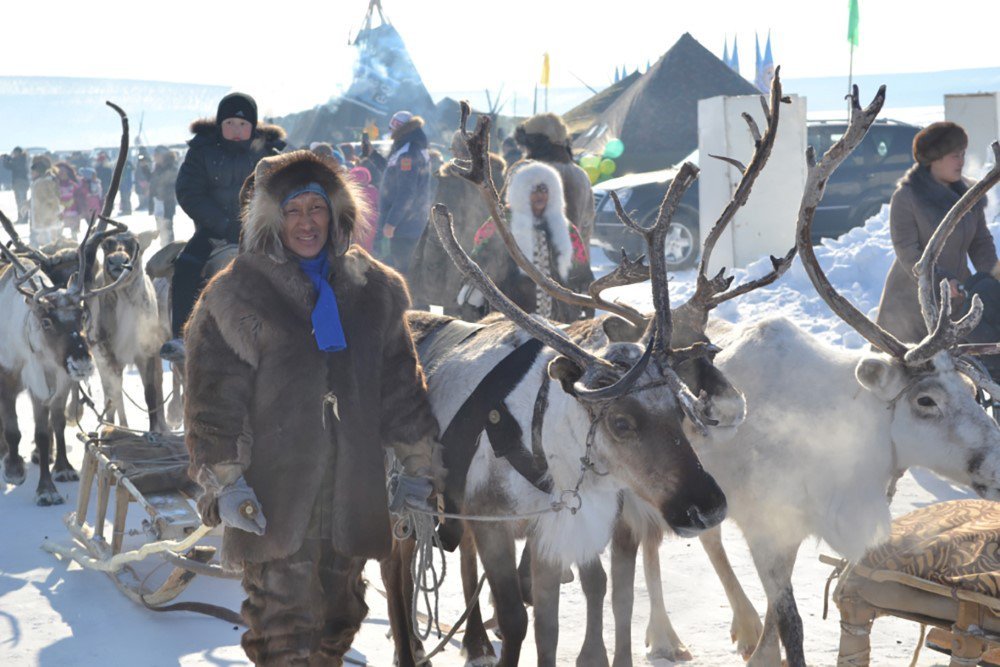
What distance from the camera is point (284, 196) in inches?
146

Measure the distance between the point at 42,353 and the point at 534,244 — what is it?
3.37 meters

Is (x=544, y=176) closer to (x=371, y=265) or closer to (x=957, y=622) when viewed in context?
(x=371, y=265)

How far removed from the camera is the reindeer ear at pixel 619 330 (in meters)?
4.10

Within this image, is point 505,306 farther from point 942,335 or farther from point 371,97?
point 371,97

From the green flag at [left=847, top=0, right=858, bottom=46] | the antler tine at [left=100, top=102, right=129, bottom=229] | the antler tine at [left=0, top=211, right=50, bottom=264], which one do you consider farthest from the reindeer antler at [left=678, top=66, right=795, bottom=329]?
the green flag at [left=847, top=0, right=858, bottom=46]

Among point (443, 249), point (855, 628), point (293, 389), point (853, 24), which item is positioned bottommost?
point (855, 628)

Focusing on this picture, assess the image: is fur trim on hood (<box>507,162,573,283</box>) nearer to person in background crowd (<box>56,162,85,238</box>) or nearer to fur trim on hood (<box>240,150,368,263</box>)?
fur trim on hood (<box>240,150,368,263</box>)

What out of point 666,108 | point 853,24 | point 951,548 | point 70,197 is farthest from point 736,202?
point 70,197

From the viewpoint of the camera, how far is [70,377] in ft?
23.8

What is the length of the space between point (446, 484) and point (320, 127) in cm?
2713

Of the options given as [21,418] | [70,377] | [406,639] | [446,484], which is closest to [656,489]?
[446,484]

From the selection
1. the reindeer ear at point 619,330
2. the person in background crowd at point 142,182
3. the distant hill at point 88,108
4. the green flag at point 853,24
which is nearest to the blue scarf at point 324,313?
the reindeer ear at point 619,330

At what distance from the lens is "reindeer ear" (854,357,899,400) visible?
4055 mm

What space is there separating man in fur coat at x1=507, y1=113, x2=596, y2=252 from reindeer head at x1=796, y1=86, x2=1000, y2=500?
3.81 meters
